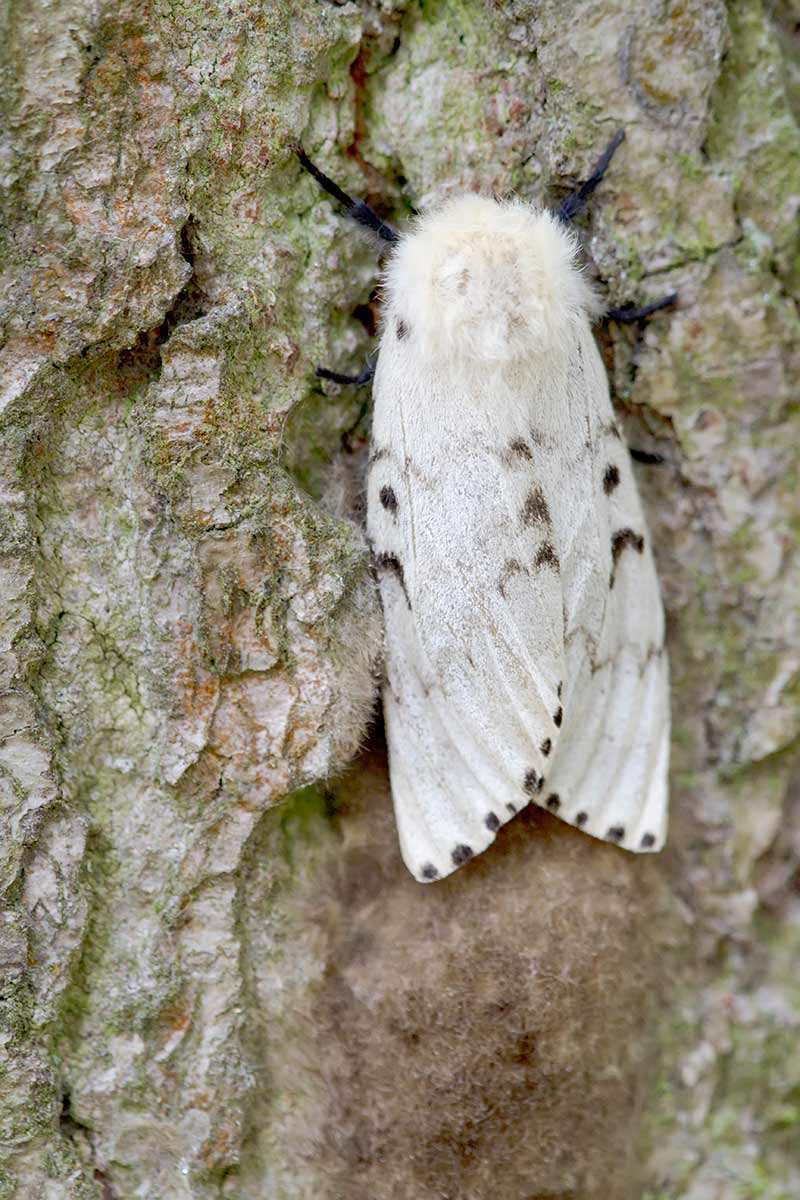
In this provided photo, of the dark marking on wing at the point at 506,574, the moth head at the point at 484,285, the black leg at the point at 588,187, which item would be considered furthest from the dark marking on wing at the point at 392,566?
the black leg at the point at 588,187

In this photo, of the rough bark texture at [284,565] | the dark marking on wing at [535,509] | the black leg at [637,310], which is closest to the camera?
the rough bark texture at [284,565]

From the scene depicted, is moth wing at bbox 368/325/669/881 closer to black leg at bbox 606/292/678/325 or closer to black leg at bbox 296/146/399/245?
black leg at bbox 606/292/678/325

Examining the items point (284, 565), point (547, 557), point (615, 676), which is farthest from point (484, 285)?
point (615, 676)

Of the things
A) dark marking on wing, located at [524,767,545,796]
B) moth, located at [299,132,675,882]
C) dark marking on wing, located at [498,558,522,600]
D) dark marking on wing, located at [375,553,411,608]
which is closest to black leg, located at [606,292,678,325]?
moth, located at [299,132,675,882]

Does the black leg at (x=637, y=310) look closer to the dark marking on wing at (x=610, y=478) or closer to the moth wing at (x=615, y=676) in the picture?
the moth wing at (x=615, y=676)

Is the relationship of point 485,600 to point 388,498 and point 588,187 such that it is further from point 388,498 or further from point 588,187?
point 588,187

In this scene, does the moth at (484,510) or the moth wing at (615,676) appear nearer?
the moth at (484,510)

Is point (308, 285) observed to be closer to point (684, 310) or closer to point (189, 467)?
point (189, 467)
